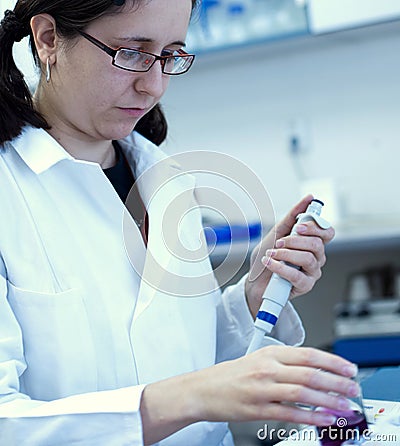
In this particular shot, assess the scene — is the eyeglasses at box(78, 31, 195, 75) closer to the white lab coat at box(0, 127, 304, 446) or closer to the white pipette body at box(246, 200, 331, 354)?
the white lab coat at box(0, 127, 304, 446)

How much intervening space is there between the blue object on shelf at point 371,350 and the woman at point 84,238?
46.4 inches

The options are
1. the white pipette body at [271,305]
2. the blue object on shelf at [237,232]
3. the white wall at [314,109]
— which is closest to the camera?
the white pipette body at [271,305]

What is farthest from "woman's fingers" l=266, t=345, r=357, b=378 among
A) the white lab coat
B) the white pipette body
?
the white lab coat

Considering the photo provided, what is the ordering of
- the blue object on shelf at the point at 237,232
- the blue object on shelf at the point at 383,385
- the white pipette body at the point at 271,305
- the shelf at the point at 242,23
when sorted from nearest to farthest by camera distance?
the white pipette body at the point at 271,305, the blue object on shelf at the point at 383,385, the blue object on shelf at the point at 237,232, the shelf at the point at 242,23

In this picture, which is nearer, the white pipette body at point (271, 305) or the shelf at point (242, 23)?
the white pipette body at point (271, 305)

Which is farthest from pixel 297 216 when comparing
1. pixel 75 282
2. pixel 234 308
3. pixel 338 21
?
pixel 338 21

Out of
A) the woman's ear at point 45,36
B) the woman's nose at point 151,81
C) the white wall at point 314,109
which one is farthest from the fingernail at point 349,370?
the white wall at point 314,109

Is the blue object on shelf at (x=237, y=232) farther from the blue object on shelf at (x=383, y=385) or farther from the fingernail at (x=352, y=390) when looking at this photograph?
the fingernail at (x=352, y=390)

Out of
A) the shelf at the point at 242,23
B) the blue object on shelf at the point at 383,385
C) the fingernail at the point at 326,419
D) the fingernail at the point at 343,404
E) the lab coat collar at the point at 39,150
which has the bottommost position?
the blue object on shelf at the point at 383,385

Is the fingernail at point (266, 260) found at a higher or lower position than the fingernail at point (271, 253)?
lower

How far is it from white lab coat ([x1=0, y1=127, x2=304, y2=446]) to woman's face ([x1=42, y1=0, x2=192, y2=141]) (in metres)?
0.07

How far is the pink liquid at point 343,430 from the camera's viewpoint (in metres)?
0.83

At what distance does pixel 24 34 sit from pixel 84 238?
375mm

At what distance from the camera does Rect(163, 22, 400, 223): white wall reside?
3.04 metres
